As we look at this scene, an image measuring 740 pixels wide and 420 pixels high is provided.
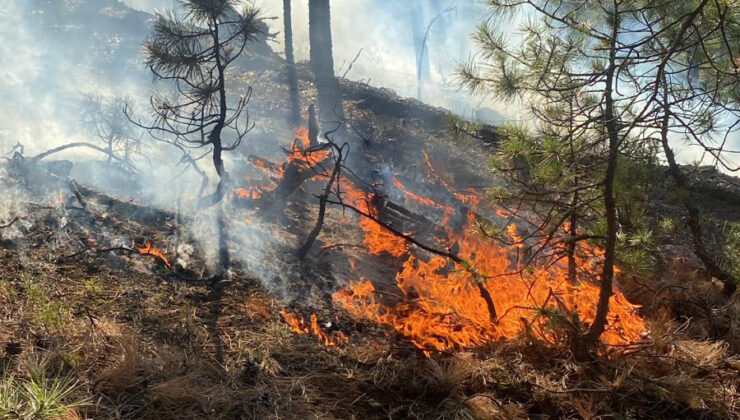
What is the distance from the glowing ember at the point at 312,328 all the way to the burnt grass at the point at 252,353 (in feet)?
0.27

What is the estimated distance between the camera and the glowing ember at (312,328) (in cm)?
393

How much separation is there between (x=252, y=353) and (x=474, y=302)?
89.6 inches

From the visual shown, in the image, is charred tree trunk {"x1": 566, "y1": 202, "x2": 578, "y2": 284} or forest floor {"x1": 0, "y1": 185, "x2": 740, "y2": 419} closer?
forest floor {"x1": 0, "y1": 185, "x2": 740, "y2": 419}

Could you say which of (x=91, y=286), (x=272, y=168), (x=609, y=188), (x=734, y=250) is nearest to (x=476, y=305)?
(x=609, y=188)

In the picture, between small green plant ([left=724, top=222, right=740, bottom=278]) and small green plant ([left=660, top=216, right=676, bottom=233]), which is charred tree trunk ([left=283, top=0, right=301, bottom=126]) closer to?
small green plant ([left=660, top=216, right=676, bottom=233])

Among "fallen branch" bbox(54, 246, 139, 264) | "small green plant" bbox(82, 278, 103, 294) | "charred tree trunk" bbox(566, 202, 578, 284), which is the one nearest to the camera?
"small green plant" bbox(82, 278, 103, 294)

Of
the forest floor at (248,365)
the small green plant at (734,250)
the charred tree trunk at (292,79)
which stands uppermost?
the charred tree trunk at (292,79)

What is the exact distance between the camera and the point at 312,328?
4.05 m

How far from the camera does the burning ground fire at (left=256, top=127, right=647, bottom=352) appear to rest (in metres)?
3.99

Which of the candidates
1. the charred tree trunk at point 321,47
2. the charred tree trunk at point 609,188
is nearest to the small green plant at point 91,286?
the charred tree trunk at point 609,188

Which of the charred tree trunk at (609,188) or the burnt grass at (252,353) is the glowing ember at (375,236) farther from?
the charred tree trunk at (609,188)

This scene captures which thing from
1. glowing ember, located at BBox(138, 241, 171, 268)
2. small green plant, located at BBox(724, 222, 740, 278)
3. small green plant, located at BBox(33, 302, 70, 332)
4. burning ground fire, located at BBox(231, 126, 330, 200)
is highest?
burning ground fire, located at BBox(231, 126, 330, 200)

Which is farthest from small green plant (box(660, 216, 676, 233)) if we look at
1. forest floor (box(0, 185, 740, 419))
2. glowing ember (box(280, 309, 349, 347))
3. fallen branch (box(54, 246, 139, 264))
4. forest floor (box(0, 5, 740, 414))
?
fallen branch (box(54, 246, 139, 264))

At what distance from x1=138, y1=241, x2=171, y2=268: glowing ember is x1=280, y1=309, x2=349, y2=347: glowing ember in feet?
4.47
